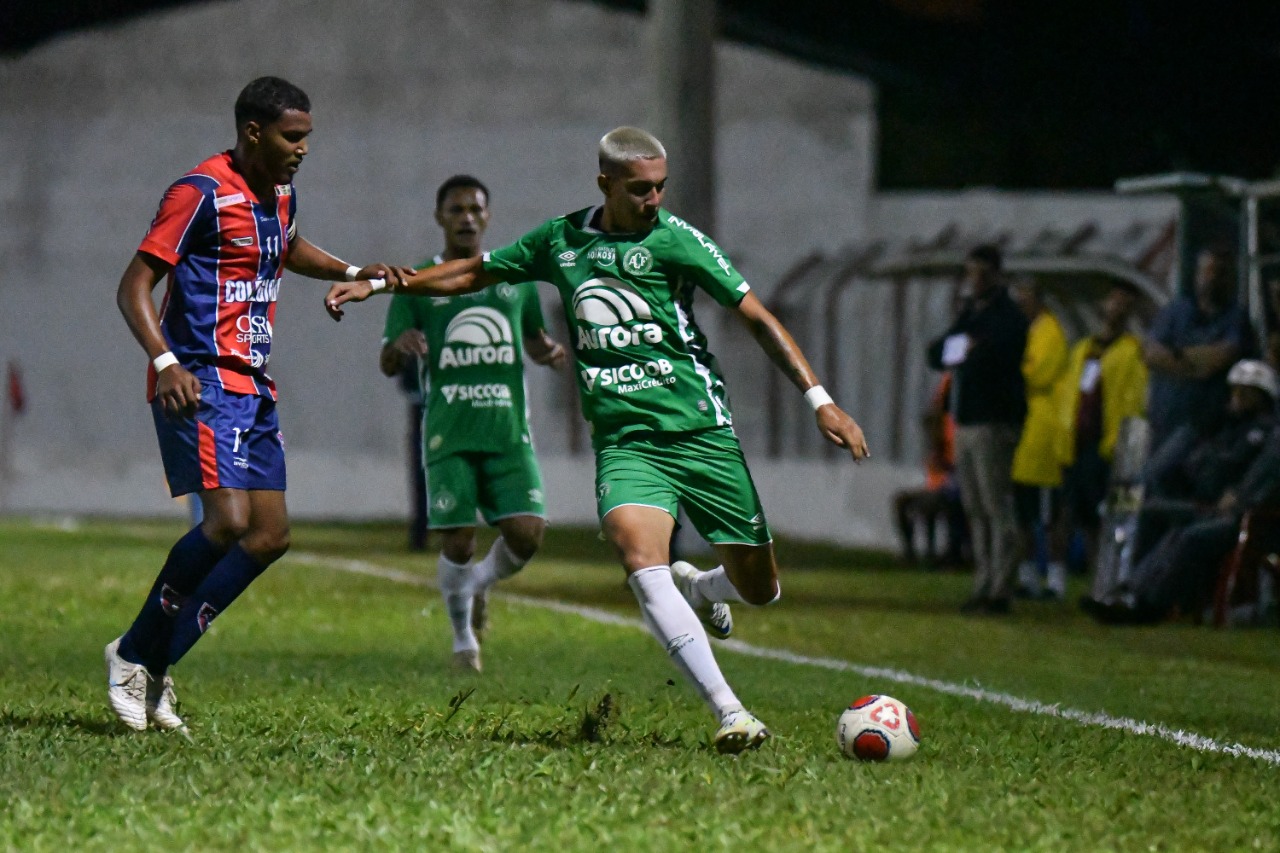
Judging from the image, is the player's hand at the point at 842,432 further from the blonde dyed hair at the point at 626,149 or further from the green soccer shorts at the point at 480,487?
the green soccer shorts at the point at 480,487

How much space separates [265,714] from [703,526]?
64.5 inches

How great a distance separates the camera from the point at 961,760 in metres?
7.02

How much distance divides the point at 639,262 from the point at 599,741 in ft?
5.03

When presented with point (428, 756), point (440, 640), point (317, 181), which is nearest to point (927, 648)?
point (440, 640)

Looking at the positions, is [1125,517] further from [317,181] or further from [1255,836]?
[317,181]

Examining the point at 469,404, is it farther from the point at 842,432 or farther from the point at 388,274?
the point at 842,432

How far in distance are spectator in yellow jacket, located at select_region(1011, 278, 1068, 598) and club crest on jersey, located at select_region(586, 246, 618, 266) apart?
9383 millimetres

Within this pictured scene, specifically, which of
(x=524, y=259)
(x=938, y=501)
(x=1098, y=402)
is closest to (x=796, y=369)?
(x=524, y=259)

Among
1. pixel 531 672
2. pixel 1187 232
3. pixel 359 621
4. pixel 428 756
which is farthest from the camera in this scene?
pixel 1187 232

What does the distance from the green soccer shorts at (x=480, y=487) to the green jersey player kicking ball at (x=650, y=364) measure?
251 cm

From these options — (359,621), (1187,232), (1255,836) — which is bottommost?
(359,621)

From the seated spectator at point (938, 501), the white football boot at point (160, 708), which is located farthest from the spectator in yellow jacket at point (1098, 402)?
the white football boot at point (160, 708)

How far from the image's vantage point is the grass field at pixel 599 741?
569 centimetres

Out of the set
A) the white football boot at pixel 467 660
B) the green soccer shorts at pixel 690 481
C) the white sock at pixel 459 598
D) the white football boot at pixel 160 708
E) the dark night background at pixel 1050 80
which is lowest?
the white football boot at pixel 467 660
